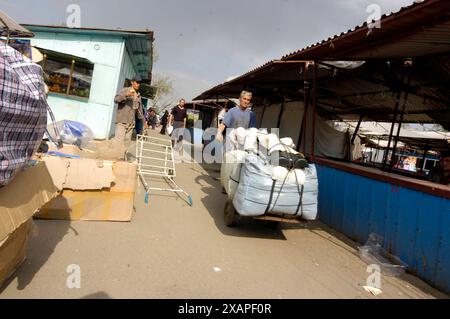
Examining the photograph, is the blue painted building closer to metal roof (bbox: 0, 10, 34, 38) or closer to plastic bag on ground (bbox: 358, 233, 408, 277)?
metal roof (bbox: 0, 10, 34, 38)

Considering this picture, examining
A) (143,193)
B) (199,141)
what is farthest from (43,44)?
(199,141)

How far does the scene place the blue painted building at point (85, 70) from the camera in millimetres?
11391

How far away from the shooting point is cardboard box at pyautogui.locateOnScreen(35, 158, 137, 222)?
4258mm

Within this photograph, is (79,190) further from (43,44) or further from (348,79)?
(43,44)

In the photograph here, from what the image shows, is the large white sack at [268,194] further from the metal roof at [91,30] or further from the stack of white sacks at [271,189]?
the metal roof at [91,30]

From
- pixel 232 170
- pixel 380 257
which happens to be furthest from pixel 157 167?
pixel 380 257

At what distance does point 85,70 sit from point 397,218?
10929 millimetres

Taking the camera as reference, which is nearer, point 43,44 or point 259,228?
point 259,228

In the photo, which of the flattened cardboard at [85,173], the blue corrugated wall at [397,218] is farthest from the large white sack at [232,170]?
the blue corrugated wall at [397,218]

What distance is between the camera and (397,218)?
4.41m

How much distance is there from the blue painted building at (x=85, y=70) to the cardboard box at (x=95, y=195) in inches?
312
